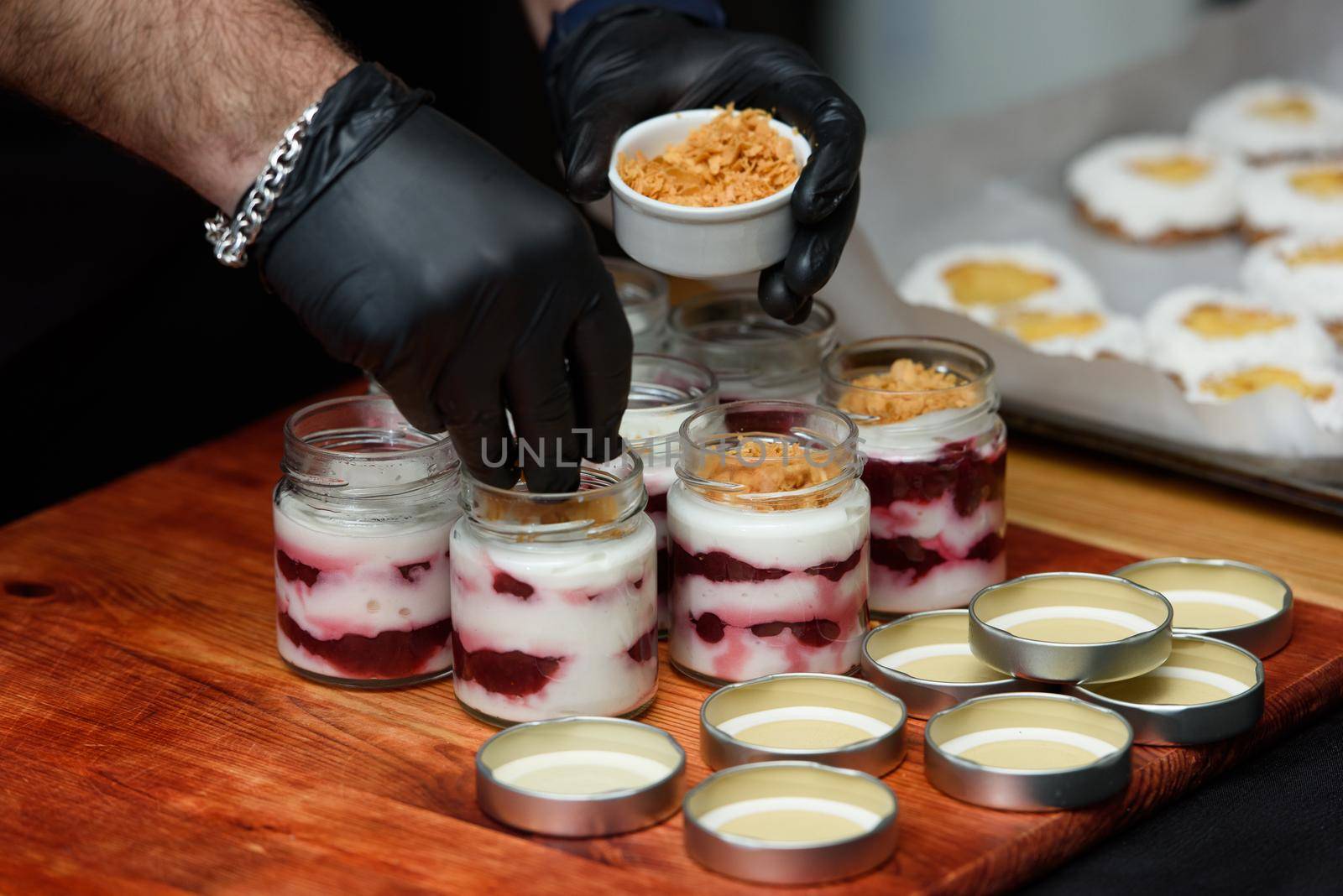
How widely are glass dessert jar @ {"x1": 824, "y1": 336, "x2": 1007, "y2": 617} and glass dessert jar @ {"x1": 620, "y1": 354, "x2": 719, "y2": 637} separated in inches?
6.7

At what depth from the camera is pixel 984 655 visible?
5.19ft

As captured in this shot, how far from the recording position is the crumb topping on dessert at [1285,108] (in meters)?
3.45

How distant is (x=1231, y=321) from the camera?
8.27ft

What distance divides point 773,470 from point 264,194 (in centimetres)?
60

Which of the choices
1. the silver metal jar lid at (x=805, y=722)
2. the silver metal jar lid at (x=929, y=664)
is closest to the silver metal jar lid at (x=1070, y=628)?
the silver metal jar lid at (x=929, y=664)

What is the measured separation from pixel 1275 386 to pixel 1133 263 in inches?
37.4

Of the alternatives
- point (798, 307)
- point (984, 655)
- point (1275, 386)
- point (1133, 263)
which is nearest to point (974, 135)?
point (1133, 263)

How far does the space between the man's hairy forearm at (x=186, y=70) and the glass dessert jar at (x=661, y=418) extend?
50 cm

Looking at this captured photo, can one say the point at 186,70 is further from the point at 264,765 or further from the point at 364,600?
A: the point at 264,765

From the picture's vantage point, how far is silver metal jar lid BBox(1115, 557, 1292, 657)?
1.71 metres

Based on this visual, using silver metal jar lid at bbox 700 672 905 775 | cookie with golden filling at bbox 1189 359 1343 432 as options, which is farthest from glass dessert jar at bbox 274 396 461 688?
cookie with golden filling at bbox 1189 359 1343 432

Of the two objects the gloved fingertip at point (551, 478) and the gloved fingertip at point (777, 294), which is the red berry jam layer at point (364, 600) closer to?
the gloved fingertip at point (551, 478)

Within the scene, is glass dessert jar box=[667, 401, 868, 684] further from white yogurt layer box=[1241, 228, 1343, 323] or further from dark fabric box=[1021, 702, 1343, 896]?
white yogurt layer box=[1241, 228, 1343, 323]

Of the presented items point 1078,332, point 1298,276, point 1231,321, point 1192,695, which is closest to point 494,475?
point 1192,695
